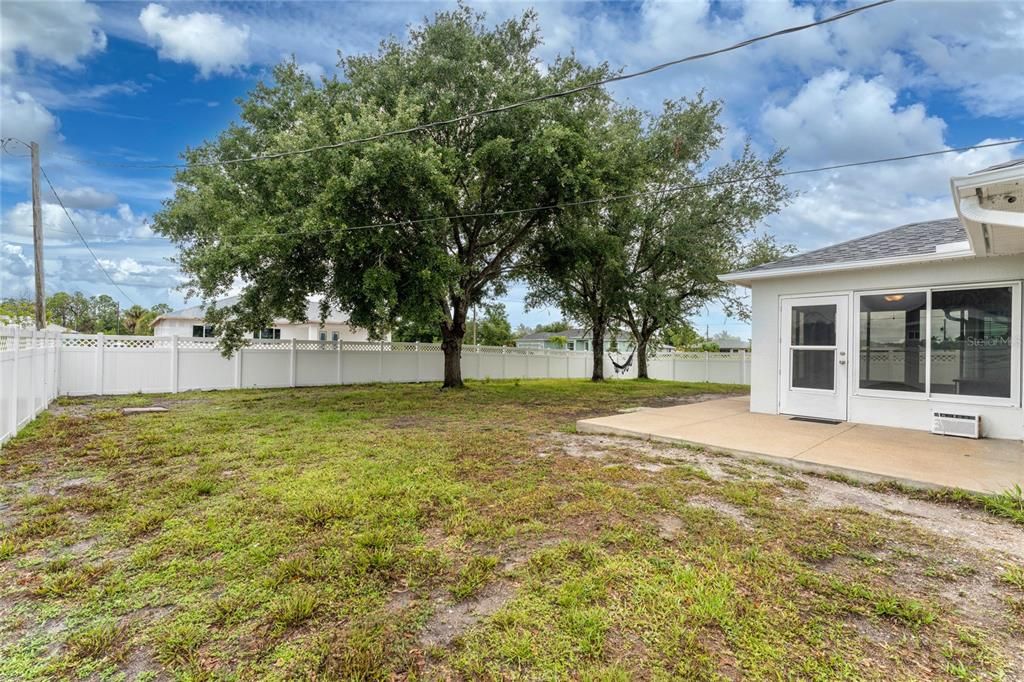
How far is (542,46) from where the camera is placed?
10953mm

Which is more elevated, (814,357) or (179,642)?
(814,357)

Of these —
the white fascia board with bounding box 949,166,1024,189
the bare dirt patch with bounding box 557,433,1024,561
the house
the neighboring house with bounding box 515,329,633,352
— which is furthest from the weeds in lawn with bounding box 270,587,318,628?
the neighboring house with bounding box 515,329,633,352

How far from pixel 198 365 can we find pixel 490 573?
38.5ft

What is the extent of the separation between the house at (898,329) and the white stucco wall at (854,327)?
0.01 m

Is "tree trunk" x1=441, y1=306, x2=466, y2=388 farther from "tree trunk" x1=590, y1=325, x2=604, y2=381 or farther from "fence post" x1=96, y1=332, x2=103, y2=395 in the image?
"fence post" x1=96, y1=332, x2=103, y2=395

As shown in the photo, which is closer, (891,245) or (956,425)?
(956,425)

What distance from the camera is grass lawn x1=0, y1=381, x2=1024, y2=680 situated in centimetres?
181

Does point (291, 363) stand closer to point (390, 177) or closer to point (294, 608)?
point (390, 177)

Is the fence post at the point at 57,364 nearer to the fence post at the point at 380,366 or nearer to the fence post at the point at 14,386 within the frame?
the fence post at the point at 14,386

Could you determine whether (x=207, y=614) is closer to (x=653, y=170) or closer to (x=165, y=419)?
(x=165, y=419)

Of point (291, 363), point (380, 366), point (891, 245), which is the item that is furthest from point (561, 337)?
point (891, 245)

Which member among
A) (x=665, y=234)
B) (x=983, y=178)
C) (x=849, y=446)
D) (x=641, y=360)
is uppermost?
(x=665, y=234)

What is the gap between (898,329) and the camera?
6207mm

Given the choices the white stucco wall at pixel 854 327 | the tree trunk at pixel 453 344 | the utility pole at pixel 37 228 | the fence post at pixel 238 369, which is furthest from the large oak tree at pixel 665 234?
the utility pole at pixel 37 228
